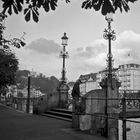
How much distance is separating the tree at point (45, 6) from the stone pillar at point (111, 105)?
29.0 feet

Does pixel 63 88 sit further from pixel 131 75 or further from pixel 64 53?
pixel 131 75

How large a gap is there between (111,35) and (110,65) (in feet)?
4.70

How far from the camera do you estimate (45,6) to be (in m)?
3.87

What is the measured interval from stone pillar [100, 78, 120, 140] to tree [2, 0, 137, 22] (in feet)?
29.0

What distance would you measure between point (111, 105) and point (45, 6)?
929 centimetres

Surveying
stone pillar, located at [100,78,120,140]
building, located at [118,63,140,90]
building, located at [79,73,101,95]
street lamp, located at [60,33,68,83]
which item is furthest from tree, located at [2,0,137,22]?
building, located at [118,63,140,90]

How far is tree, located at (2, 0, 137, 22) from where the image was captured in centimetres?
347

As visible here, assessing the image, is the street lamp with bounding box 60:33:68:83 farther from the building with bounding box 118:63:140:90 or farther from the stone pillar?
the building with bounding box 118:63:140:90

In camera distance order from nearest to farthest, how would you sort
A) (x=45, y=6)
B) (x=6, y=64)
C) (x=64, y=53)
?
1. (x=45, y=6)
2. (x=6, y=64)
3. (x=64, y=53)

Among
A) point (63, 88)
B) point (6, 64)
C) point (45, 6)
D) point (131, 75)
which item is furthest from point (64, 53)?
point (131, 75)

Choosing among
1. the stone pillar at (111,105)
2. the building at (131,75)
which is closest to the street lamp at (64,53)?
the stone pillar at (111,105)

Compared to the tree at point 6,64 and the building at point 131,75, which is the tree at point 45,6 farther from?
the building at point 131,75

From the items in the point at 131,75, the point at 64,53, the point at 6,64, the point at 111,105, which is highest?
the point at 131,75

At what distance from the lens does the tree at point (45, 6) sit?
3.47 m
